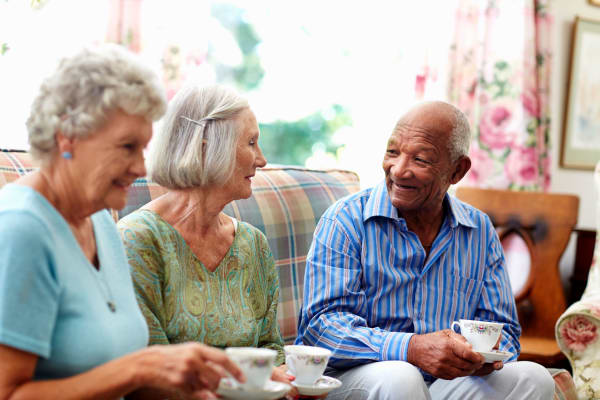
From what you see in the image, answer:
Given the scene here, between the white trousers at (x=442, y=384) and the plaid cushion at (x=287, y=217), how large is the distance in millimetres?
422

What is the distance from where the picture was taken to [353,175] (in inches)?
102

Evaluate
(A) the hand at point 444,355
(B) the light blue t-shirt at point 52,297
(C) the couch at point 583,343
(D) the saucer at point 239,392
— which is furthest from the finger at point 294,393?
(C) the couch at point 583,343

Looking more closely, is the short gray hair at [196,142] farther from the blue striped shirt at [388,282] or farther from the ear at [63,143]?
the ear at [63,143]

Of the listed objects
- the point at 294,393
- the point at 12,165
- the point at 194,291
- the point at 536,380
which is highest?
the point at 12,165

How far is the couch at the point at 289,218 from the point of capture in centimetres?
208

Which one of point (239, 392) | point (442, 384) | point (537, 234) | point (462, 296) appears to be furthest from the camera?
point (537, 234)

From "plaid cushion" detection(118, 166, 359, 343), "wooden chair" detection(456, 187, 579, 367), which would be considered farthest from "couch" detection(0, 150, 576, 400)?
"wooden chair" detection(456, 187, 579, 367)

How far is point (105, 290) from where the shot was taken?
119 centimetres

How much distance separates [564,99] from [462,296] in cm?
248

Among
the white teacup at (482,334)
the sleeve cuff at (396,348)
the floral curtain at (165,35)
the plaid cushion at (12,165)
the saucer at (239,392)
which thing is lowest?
the sleeve cuff at (396,348)

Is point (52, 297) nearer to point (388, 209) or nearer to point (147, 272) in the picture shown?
point (147, 272)

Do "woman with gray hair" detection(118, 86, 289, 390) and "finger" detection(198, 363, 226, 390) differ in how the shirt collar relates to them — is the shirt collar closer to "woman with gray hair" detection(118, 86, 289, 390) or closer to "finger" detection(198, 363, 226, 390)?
"woman with gray hair" detection(118, 86, 289, 390)

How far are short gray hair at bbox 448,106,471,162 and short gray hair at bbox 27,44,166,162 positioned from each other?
105 centimetres

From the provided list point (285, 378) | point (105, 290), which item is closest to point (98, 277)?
point (105, 290)
